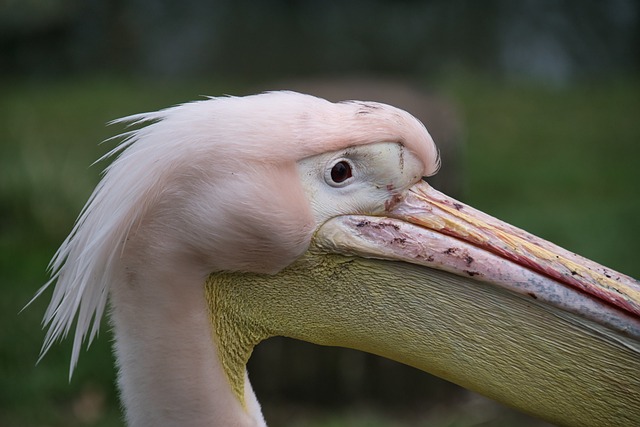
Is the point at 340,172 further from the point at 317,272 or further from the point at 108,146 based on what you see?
the point at 108,146

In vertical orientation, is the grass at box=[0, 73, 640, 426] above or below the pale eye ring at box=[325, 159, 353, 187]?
below

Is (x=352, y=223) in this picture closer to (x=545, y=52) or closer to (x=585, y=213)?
(x=585, y=213)

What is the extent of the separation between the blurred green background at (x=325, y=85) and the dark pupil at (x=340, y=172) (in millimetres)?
2228

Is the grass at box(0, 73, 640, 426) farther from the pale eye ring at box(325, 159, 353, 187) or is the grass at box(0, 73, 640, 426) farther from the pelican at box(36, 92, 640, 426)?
the pale eye ring at box(325, 159, 353, 187)

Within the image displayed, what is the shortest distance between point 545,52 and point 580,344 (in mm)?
9847

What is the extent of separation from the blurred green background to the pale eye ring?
2227 mm

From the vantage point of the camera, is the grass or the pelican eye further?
the grass

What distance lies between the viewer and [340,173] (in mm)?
1664

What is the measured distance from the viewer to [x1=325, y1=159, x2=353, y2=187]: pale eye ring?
1646 mm

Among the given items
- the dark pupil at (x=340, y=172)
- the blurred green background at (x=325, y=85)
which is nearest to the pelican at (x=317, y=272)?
the dark pupil at (x=340, y=172)

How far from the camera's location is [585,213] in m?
6.28

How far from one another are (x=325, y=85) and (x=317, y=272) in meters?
2.77

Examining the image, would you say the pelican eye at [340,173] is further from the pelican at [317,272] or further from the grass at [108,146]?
the grass at [108,146]

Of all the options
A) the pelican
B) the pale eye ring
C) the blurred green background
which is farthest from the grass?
the pale eye ring
